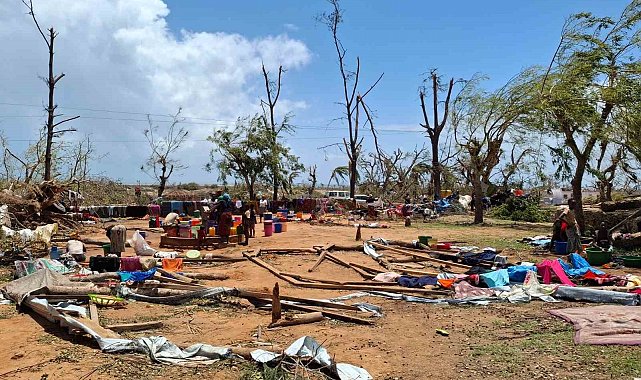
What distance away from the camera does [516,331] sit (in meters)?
6.81

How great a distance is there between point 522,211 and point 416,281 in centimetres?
1759

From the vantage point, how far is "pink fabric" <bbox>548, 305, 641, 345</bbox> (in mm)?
6176

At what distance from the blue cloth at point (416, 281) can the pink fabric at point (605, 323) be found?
2.41 metres

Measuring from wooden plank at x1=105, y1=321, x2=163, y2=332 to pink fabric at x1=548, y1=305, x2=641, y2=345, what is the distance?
5003mm

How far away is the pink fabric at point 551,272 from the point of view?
31.5 feet

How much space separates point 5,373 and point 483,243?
13.4 metres

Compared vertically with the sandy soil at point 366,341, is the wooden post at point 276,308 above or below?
above

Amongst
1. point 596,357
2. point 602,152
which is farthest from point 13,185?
point 602,152

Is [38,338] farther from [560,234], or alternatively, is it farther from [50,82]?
[50,82]

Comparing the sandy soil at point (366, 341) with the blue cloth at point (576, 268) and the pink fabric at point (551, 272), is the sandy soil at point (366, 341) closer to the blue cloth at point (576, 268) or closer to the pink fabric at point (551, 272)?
the pink fabric at point (551, 272)

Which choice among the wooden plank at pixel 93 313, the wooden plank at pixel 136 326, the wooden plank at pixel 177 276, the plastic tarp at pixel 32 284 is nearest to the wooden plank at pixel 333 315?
the wooden plank at pixel 136 326

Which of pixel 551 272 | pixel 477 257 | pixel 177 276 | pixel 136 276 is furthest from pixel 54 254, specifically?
pixel 551 272

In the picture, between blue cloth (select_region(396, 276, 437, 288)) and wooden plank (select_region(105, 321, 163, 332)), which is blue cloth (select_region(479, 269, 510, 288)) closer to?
blue cloth (select_region(396, 276, 437, 288))

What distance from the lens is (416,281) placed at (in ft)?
32.0
